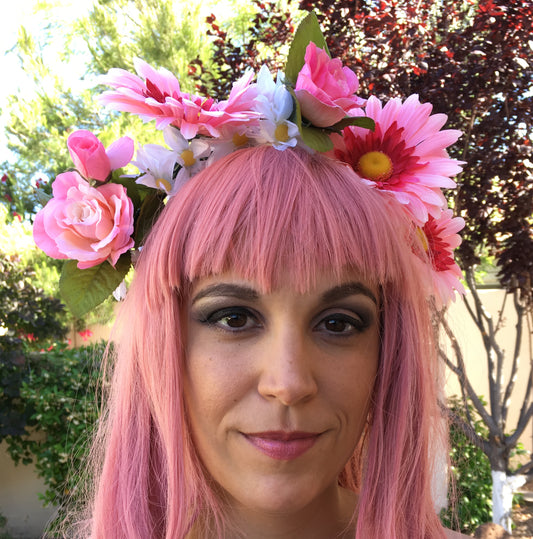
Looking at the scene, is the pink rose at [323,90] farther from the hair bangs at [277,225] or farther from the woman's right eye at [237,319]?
the woman's right eye at [237,319]

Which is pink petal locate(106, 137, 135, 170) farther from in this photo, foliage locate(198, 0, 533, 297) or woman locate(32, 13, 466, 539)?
foliage locate(198, 0, 533, 297)

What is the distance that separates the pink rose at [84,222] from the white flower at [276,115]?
35cm

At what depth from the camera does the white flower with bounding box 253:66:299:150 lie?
128 cm

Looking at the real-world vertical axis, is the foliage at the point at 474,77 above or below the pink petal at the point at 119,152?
above

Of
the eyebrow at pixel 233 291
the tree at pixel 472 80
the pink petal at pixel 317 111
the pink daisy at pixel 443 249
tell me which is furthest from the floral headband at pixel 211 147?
the tree at pixel 472 80

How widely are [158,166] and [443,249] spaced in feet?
2.56

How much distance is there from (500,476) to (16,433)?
3047 mm

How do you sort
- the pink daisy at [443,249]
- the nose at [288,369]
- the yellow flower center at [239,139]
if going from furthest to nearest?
1. the pink daisy at [443,249]
2. the yellow flower center at [239,139]
3. the nose at [288,369]

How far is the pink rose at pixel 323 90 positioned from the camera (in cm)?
126

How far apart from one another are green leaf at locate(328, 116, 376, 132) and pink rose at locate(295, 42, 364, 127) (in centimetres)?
2

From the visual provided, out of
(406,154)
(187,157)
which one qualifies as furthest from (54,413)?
(406,154)

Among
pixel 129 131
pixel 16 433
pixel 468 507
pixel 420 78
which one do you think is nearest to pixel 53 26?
pixel 129 131

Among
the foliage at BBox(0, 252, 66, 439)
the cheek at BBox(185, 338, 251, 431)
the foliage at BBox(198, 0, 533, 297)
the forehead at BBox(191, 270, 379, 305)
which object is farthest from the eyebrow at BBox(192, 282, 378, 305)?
the foliage at BBox(0, 252, 66, 439)

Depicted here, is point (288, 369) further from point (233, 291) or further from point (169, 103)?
A: point (169, 103)
